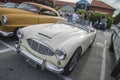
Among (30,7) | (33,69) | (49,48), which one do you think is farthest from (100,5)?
(49,48)

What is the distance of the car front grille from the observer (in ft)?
11.6

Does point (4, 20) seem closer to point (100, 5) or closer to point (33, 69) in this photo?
point (33, 69)

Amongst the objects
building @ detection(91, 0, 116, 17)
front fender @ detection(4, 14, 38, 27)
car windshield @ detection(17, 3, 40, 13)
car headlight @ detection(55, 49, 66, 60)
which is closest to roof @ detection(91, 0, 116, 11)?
building @ detection(91, 0, 116, 17)

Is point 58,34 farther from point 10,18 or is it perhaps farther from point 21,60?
point 10,18

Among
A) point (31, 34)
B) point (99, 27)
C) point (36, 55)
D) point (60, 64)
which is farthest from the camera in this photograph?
point (99, 27)

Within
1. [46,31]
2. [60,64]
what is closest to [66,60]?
[60,64]

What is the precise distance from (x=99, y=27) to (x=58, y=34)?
14.1 meters

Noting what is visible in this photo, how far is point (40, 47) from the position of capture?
144 inches

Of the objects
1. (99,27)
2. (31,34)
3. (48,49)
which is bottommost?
(99,27)

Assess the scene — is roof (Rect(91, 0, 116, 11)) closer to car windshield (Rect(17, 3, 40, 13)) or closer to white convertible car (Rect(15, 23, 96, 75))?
car windshield (Rect(17, 3, 40, 13))

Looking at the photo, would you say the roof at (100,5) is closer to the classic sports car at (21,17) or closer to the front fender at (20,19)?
the classic sports car at (21,17)

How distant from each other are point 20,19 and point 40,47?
90.7 inches

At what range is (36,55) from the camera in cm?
367

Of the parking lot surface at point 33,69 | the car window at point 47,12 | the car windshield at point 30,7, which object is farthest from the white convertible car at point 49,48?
the car window at point 47,12
